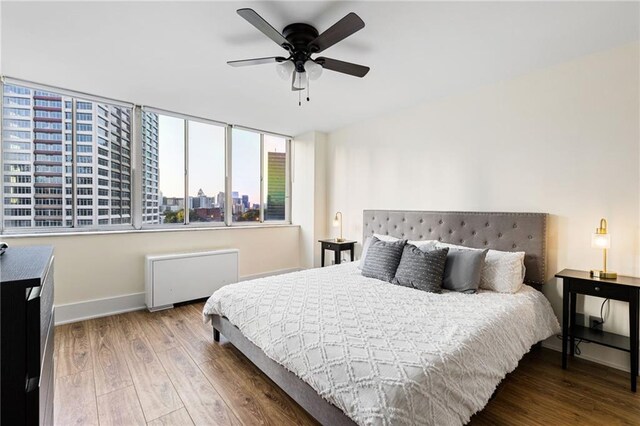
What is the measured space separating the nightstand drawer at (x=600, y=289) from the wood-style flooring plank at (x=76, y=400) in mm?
3409

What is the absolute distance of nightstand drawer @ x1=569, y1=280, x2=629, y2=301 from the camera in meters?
2.13

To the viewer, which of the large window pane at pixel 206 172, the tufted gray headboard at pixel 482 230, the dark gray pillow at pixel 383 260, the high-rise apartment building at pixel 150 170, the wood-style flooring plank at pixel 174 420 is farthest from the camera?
the large window pane at pixel 206 172

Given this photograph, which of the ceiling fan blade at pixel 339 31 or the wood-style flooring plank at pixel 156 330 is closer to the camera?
the ceiling fan blade at pixel 339 31

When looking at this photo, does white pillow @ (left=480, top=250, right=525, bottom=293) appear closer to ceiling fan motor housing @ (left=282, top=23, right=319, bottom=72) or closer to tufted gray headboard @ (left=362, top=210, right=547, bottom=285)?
tufted gray headboard @ (left=362, top=210, right=547, bottom=285)

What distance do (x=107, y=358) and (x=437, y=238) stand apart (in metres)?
3.34

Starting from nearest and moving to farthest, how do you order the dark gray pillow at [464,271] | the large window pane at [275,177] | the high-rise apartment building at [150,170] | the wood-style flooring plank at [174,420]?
the wood-style flooring plank at [174,420] → the dark gray pillow at [464,271] → the high-rise apartment building at [150,170] → the large window pane at [275,177]


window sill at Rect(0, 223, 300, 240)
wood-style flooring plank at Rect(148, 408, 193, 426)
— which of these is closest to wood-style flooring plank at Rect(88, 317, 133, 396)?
wood-style flooring plank at Rect(148, 408, 193, 426)

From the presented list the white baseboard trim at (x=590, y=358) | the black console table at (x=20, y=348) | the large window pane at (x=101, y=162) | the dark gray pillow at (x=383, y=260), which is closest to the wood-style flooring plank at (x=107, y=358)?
the large window pane at (x=101, y=162)

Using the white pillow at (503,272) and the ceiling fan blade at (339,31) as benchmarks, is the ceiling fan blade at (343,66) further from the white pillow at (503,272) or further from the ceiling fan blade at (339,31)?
the white pillow at (503,272)

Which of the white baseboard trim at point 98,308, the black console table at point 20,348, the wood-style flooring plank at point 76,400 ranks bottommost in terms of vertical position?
the wood-style flooring plank at point 76,400

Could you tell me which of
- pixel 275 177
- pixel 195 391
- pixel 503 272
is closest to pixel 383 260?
pixel 503 272

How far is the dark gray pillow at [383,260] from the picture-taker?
292cm

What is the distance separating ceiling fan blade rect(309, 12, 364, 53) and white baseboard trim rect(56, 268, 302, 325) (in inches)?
135

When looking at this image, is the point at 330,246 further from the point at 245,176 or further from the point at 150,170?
the point at 150,170
